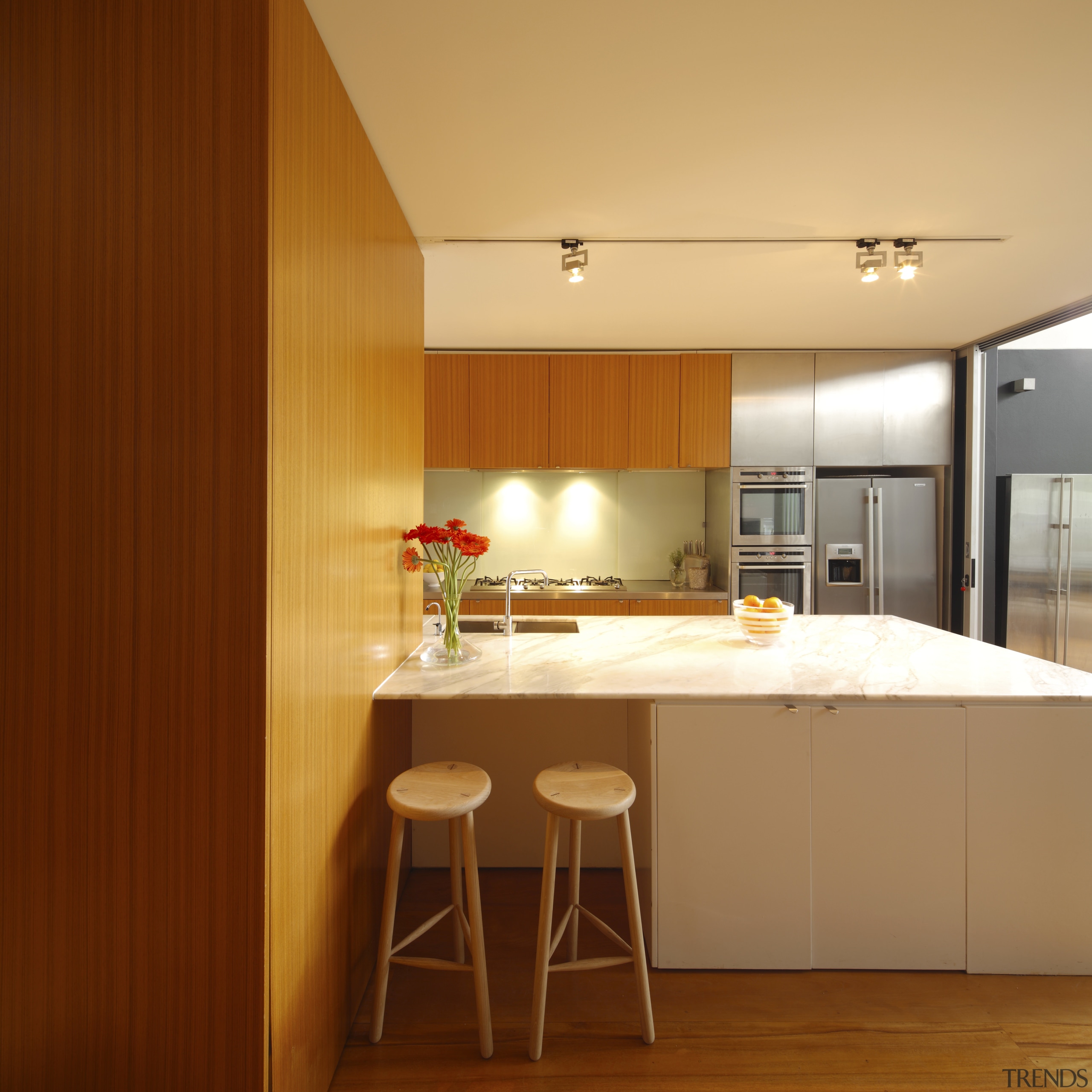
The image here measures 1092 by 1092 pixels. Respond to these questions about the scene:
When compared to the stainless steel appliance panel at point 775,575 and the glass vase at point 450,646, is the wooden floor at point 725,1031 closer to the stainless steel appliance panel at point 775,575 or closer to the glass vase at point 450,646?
the glass vase at point 450,646

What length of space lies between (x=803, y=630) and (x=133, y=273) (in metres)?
2.73

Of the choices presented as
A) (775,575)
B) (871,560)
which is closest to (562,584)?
(775,575)

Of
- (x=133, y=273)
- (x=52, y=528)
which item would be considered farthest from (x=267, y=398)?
(x=52, y=528)

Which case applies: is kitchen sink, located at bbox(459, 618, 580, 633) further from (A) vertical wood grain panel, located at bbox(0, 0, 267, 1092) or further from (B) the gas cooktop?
(A) vertical wood grain panel, located at bbox(0, 0, 267, 1092)

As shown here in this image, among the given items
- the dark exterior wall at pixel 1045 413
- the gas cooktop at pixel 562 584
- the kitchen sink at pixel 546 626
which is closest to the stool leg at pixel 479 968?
the kitchen sink at pixel 546 626

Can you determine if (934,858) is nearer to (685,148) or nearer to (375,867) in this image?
(375,867)

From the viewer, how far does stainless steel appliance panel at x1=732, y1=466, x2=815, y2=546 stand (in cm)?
436

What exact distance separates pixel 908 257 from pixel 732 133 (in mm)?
1151

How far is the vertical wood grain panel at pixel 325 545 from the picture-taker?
1230 mm

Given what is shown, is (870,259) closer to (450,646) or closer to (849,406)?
(849,406)

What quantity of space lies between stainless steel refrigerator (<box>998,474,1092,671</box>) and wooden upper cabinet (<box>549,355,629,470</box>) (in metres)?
2.58

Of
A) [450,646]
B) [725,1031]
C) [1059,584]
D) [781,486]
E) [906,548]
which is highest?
[781,486]

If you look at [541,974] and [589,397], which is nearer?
[541,974]

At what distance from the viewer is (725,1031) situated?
5.47ft
